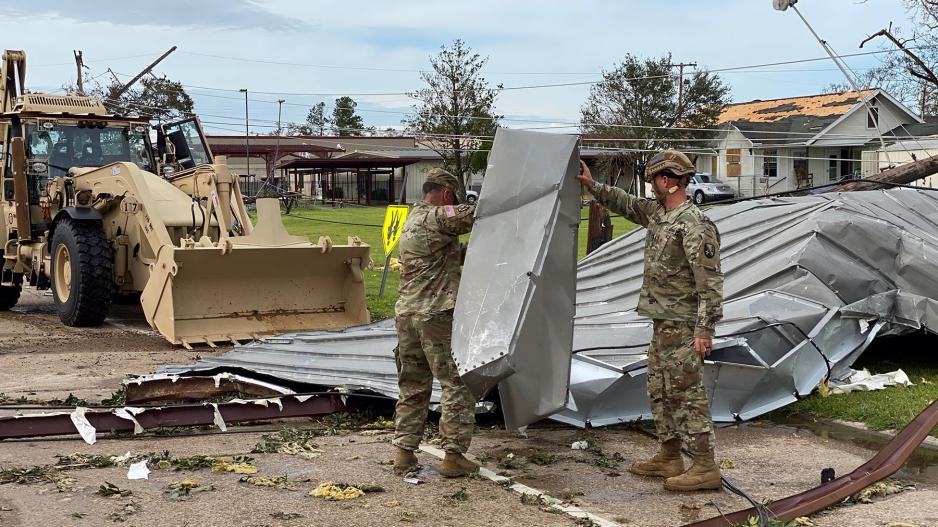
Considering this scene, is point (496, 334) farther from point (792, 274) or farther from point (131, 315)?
point (131, 315)

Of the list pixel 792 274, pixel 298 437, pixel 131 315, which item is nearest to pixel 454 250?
pixel 298 437

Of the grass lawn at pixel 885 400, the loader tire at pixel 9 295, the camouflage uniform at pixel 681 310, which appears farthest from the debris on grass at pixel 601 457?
the loader tire at pixel 9 295

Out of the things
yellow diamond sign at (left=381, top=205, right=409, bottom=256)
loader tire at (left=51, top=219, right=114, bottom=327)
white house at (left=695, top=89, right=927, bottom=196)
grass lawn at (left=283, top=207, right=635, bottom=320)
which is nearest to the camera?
loader tire at (left=51, top=219, right=114, bottom=327)

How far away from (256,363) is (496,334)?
3.50m

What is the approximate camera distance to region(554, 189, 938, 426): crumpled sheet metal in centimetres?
730

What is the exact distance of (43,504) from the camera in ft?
17.2

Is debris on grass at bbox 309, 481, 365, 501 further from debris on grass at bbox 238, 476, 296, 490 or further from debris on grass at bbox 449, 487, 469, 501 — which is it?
debris on grass at bbox 449, 487, 469, 501

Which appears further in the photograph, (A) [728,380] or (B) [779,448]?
(A) [728,380]

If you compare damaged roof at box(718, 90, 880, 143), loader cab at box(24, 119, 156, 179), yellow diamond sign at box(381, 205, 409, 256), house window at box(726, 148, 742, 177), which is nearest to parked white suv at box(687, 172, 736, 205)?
damaged roof at box(718, 90, 880, 143)

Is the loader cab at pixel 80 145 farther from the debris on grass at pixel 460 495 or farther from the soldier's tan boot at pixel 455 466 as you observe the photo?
the debris on grass at pixel 460 495

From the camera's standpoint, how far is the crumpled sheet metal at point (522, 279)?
216 inches

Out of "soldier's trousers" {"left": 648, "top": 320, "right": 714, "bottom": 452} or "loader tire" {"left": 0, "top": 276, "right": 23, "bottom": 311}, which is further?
"loader tire" {"left": 0, "top": 276, "right": 23, "bottom": 311}

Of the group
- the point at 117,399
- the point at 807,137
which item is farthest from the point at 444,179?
A: the point at 807,137

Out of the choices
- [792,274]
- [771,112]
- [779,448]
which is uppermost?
[771,112]
